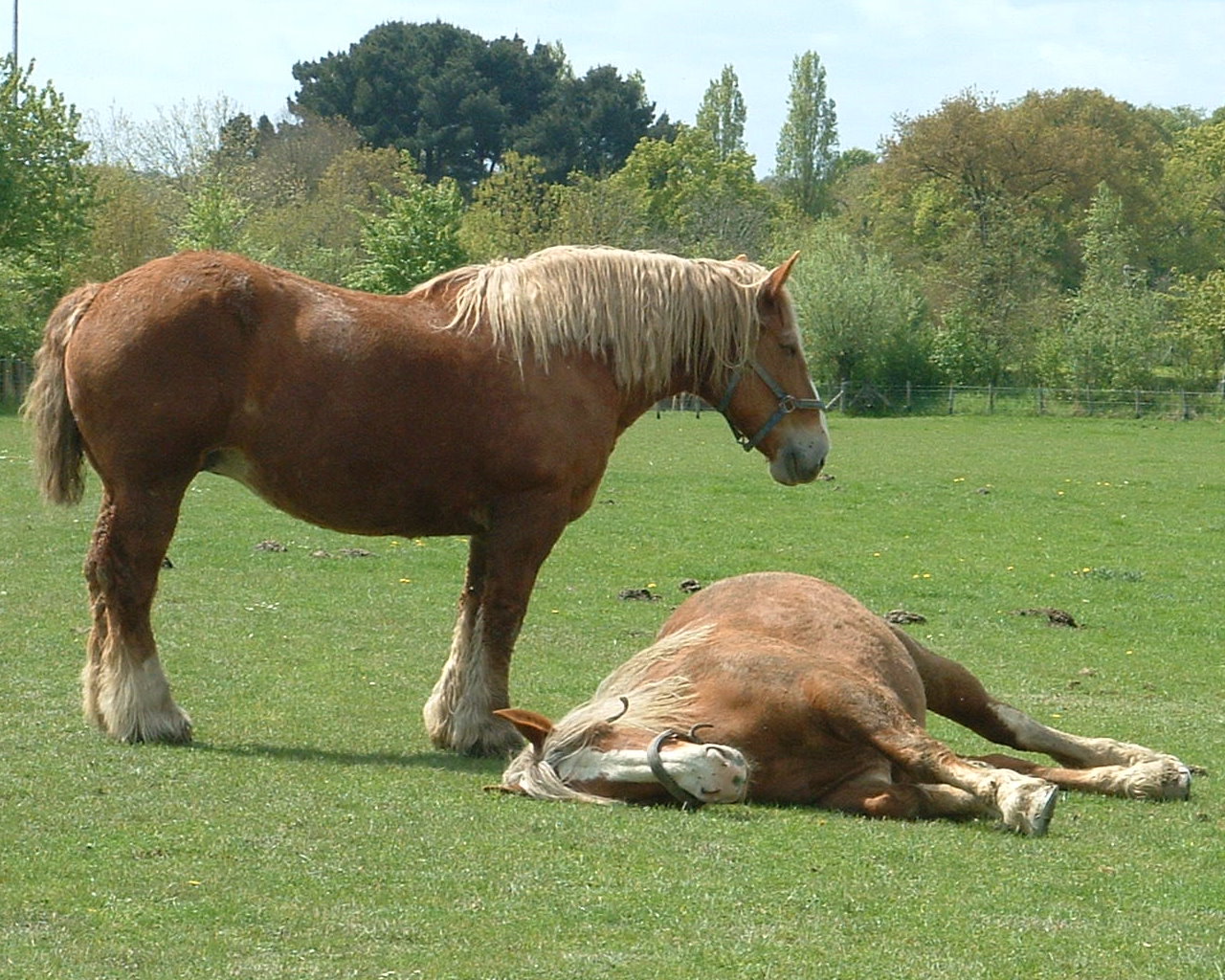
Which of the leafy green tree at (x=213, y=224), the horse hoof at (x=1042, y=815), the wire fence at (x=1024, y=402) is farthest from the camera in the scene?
the leafy green tree at (x=213, y=224)

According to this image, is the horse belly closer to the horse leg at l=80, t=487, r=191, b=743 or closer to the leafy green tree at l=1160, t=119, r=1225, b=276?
the horse leg at l=80, t=487, r=191, b=743

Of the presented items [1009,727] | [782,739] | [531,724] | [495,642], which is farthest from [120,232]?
[782,739]

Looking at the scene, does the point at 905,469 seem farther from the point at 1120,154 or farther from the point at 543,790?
the point at 1120,154

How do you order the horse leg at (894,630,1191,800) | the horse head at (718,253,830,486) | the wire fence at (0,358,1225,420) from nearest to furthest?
the horse leg at (894,630,1191,800)
the horse head at (718,253,830,486)
the wire fence at (0,358,1225,420)

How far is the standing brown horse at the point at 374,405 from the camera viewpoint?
7184 millimetres

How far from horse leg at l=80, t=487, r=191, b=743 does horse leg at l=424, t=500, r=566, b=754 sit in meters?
1.20

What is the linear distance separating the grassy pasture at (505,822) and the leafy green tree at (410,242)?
3799 cm

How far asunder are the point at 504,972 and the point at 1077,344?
2098 inches

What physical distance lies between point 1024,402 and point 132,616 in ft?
156

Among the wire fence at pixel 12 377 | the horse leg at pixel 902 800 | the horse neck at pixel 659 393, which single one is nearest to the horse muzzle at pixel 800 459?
the horse neck at pixel 659 393

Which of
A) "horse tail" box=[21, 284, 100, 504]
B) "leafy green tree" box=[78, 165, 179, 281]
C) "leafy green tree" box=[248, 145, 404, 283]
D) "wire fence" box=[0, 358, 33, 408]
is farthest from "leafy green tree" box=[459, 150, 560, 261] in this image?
"horse tail" box=[21, 284, 100, 504]

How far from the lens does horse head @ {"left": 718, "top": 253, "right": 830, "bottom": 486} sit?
786cm

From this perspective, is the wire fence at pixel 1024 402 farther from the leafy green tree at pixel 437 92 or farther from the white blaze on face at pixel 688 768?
the white blaze on face at pixel 688 768

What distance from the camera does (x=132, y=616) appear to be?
7359 millimetres
